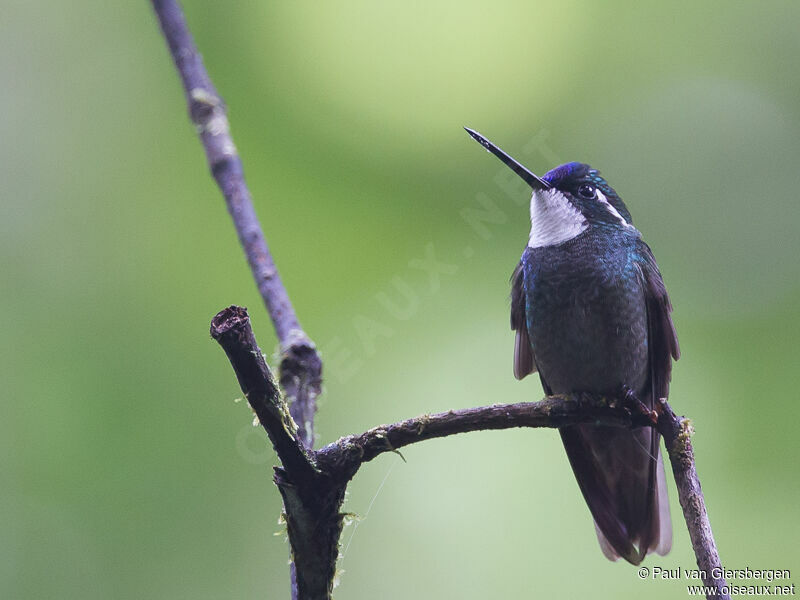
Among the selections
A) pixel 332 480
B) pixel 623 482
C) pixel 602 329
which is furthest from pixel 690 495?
pixel 623 482

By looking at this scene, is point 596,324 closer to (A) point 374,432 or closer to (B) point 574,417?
(B) point 574,417

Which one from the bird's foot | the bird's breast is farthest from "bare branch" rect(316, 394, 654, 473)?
the bird's breast

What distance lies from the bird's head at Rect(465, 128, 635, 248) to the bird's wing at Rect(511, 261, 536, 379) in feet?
0.88

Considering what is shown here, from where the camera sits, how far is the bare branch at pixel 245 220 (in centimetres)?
283

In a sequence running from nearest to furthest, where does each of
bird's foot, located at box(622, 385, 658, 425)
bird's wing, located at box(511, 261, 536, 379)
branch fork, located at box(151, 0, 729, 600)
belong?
branch fork, located at box(151, 0, 729, 600)
bird's foot, located at box(622, 385, 658, 425)
bird's wing, located at box(511, 261, 536, 379)

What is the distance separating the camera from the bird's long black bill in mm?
3797

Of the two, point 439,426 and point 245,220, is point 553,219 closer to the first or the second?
point 245,220

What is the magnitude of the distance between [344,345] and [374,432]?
8.98 feet

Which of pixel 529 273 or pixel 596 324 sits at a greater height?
pixel 529 273

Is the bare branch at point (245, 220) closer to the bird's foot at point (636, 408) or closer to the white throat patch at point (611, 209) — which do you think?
the bird's foot at point (636, 408)

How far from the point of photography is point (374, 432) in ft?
7.43

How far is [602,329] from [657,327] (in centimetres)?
39

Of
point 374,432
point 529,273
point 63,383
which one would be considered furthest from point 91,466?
point 374,432
